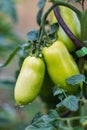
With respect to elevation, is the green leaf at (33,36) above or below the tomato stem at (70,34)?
above

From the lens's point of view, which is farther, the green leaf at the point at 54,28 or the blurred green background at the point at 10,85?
the blurred green background at the point at 10,85

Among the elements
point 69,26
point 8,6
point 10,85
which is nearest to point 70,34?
point 69,26

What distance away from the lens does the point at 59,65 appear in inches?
33.4

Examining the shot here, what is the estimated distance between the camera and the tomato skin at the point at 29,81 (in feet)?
2.68

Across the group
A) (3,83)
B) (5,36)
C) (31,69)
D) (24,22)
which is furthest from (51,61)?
→ (24,22)

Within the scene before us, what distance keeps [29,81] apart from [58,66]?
0.06 metres

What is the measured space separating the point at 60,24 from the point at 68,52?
6cm


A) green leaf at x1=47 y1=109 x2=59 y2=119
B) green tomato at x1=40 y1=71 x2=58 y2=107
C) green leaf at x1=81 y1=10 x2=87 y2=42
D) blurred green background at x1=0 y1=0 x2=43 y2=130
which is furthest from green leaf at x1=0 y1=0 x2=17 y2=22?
green leaf at x1=47 y1=109 x2=59 y2=119

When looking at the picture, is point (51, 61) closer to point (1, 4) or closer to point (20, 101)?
point (20, 101)

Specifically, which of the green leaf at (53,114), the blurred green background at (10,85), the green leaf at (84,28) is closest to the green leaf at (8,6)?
the blurred green background at (10,85)

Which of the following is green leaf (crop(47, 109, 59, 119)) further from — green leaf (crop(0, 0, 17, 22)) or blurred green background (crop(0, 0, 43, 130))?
green leaf (crop(0, 0, 17, 22))

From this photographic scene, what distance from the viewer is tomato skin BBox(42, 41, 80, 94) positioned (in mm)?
847

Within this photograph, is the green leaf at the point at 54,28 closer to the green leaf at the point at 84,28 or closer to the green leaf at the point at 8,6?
the green leaf at the point at 84,28

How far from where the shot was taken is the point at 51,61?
847 millimetres
